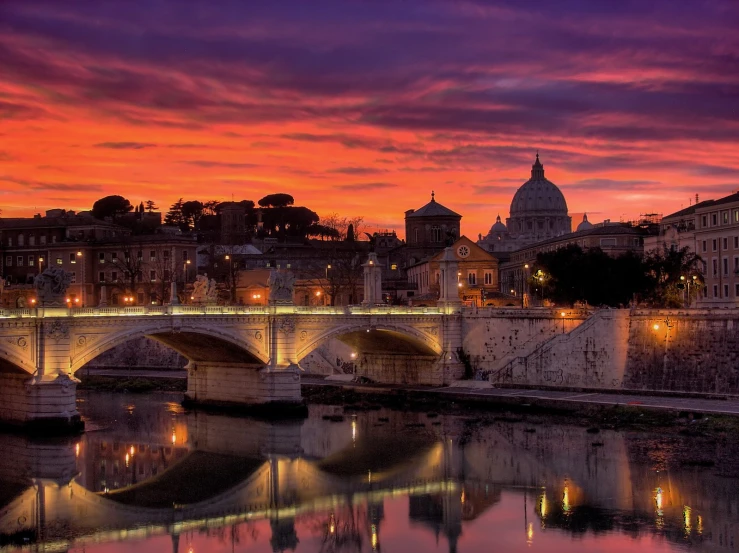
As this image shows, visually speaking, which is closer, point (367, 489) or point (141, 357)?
point (367, 489)

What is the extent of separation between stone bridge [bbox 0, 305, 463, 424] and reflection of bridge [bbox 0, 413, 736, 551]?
2860 millimetres

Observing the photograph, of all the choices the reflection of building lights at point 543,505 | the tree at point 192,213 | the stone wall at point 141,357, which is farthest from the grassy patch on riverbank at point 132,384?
the tree at point 192,213

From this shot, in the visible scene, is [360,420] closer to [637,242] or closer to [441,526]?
[441,526]

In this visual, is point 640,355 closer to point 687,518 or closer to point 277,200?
point 687,518

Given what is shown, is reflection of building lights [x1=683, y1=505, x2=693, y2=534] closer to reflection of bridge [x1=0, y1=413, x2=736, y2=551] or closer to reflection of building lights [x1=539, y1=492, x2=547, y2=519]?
reflection of bridge [x1=0, y1=413, x2=736, y2=551]

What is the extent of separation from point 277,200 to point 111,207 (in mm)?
29807

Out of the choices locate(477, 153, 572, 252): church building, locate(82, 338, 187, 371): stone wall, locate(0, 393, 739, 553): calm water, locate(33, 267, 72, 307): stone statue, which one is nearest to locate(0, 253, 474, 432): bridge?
locate(33, 267, 72, 307): stone statue

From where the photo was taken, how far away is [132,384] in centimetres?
7062

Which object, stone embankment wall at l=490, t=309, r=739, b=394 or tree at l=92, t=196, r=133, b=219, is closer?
stone embankment wall at l=490, t=309, r=739, b=394

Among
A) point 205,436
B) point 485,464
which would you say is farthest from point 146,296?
point 485,464

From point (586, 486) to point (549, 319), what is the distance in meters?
24.4

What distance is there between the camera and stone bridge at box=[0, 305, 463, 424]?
162ft

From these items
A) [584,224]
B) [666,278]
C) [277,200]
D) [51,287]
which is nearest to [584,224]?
[584,224]

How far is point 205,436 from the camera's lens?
5288cm
